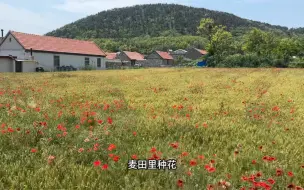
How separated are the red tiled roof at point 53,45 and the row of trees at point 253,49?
23.6 metres

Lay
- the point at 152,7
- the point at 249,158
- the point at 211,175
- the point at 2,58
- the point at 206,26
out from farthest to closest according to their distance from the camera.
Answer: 1. the point at 152,7
2. the point at 206,26
3. the point at 2,58
4. the point at 249,158
5. the point at 211,175

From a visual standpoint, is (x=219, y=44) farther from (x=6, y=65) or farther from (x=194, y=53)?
(x=6, y=65)

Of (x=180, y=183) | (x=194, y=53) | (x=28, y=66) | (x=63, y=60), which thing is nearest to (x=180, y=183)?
(x=180, y=183)

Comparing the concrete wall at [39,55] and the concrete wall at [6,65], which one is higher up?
the concrete wall at [39,55]

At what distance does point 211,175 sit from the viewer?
4.08m

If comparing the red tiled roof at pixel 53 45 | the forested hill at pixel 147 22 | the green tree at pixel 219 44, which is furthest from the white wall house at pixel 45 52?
the forested hill at pixel 147 22

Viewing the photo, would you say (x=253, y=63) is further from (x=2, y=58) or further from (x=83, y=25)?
(x=83, y=25)

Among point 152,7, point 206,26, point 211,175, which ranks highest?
point 152,7

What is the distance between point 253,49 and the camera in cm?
7706

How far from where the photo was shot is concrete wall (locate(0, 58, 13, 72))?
44.6 metres

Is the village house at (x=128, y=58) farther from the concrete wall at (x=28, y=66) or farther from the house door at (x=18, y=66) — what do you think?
the house door at (x=18, y=66)

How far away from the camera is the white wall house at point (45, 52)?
156ft

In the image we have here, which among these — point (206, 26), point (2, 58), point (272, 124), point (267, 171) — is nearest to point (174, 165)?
point (267, 171)

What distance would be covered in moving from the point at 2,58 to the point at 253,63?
40413mm
